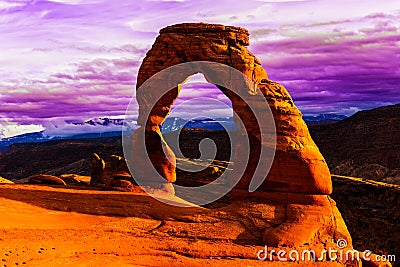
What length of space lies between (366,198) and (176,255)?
27121 mm

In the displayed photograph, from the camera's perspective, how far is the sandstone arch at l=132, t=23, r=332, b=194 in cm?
1956

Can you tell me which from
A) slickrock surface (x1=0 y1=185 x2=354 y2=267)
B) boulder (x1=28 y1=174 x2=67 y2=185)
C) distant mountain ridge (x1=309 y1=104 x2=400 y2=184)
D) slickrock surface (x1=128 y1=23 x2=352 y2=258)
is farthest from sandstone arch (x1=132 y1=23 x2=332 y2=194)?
distant mountain ridge (x1=309 y1=104 x2=400 y2=184)

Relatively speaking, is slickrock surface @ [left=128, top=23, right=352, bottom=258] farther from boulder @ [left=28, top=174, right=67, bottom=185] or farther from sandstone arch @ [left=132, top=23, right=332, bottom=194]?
boulder @ [left=28, top=174, right=67, bottom=185]

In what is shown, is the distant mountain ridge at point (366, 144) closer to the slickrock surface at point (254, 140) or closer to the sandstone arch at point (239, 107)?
the sandstone arch at point (239, 107)

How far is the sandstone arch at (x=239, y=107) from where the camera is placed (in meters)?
19.6

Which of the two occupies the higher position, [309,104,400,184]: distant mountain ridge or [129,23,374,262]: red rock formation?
[129,23,374,262]: red rock formation

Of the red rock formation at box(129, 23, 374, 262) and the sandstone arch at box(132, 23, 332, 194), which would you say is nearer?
the red rock formation at box(129, 23, 374, 262)

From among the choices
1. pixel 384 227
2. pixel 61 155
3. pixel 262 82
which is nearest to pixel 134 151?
pixel 262 82

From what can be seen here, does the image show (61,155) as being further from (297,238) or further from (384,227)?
(297,238)
